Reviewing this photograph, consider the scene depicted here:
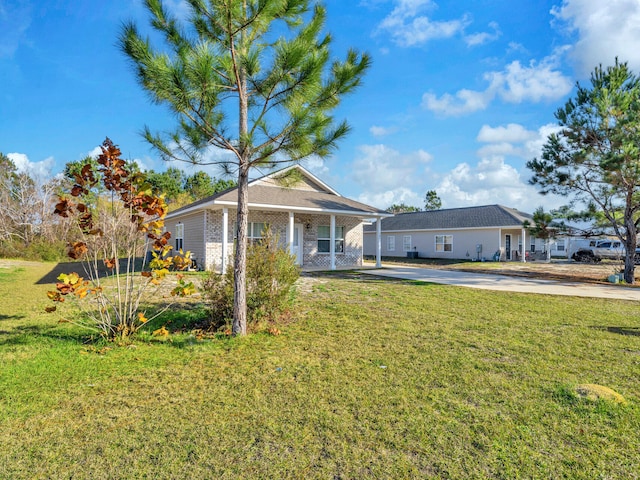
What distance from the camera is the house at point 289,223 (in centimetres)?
1541

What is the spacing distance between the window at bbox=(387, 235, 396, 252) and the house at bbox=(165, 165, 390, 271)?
12285 mm

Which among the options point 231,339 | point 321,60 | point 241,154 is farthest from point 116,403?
point 321,60

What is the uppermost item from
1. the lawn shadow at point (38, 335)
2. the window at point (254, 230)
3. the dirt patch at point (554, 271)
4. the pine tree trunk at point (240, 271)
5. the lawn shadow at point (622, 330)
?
the window at point (254, 230)

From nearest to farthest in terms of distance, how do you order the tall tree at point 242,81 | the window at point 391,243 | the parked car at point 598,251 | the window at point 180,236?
the tall tree at point 242,81 → the window at point 180,236 → the parked car at point 598,251 → the window at point 391,243

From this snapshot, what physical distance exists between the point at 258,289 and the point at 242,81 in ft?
11.0

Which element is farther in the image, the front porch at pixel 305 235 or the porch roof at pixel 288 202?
the front porch at pixel 305 235

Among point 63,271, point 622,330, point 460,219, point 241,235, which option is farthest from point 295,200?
point 460,219

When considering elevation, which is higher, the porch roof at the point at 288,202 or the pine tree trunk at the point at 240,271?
the porch roof at the point at 288,202

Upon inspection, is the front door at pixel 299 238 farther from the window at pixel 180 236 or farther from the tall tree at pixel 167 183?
the tall tree at pixel 167 183

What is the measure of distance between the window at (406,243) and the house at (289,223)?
11.7m

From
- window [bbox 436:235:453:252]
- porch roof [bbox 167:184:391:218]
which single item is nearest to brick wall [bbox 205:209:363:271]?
porch roof [bbox 167:184:391:218]

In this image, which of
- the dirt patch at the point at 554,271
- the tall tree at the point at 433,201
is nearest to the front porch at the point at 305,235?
the dirt patch at the point at 554,271

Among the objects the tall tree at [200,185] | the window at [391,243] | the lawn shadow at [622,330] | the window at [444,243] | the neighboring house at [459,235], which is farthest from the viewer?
the tall tree at [200,185]

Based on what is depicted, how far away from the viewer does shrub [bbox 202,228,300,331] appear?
613 cm
